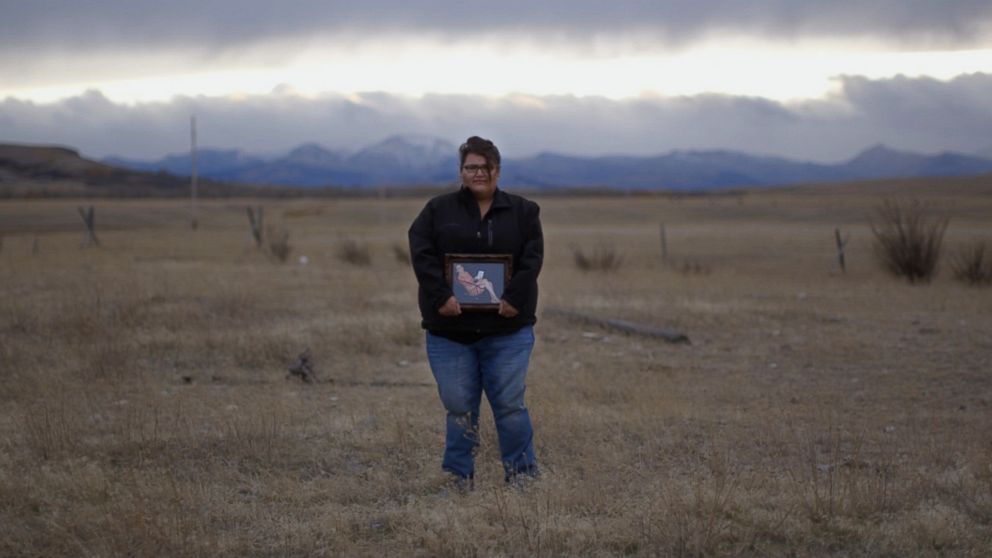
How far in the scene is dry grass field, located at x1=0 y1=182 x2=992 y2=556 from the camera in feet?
17.0

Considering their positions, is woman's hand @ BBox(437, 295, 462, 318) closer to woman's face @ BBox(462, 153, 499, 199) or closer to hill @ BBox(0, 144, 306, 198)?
woman's face @ BBox(462, 153, 499, 199)

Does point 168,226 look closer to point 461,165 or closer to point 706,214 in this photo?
point 706,214

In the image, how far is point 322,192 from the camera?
4594 inches

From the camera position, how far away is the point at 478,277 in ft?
18.4

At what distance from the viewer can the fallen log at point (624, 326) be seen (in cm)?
1259

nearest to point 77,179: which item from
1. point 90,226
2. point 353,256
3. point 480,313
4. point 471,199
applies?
point 90,226

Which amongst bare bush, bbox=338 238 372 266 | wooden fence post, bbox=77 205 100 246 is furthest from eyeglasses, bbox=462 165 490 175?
wooden fence post, bbox=77 205 100 246

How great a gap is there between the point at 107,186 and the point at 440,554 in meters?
104

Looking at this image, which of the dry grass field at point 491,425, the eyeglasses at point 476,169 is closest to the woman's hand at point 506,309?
the eyeglasses at point 476,169

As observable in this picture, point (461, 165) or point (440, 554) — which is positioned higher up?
point (461, 165)

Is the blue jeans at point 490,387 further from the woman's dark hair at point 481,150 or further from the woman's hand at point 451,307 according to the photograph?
the woman's dark hair at point 481,150

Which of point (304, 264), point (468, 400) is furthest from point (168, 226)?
point (468, 400)

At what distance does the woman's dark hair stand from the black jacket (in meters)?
0.18

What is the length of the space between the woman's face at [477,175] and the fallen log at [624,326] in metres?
7.31
